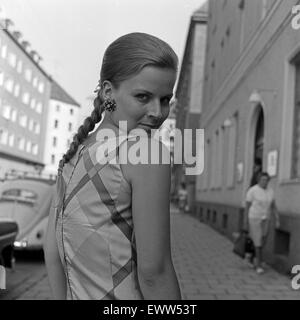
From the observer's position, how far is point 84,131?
1056 mm

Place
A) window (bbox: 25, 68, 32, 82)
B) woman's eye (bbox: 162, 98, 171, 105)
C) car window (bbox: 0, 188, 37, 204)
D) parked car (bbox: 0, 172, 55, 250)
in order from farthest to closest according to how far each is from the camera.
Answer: car window (bbox: 0, 188, 37, 204) → parked car (bbox: 0, 172, 55, 250) → window (bbox: 25, 68, 32, 82) → woman's eye (bbox: 162, 98, 171, 105)

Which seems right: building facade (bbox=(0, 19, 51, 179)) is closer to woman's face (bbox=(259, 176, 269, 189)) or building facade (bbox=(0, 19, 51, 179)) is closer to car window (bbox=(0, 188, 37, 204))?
car window (bbox=(0, 188, 37, 204))

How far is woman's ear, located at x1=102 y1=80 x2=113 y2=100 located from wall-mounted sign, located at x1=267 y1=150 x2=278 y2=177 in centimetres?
720

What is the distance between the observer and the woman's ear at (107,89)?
95cm

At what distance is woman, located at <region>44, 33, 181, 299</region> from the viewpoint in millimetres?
814

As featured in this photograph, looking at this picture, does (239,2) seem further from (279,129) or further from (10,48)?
(10,48)

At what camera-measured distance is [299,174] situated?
7.14 m

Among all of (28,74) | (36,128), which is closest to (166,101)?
(28,74)

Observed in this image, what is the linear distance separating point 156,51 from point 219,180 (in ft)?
41.7

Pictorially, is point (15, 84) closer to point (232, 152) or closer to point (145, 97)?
point (145, 97)

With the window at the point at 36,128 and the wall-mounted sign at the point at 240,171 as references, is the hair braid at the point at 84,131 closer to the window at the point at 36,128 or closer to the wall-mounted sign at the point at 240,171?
the window at the point at 36,128

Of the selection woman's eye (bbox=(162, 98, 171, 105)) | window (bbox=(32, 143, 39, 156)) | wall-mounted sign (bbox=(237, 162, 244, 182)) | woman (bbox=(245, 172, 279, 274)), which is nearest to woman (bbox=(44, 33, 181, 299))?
woman's eye (bbox=(162, 98, 171, 105))

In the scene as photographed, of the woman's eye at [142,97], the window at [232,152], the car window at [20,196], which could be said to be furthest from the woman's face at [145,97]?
the window at [232,152]

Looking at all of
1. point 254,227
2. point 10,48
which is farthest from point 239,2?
point 10,48
